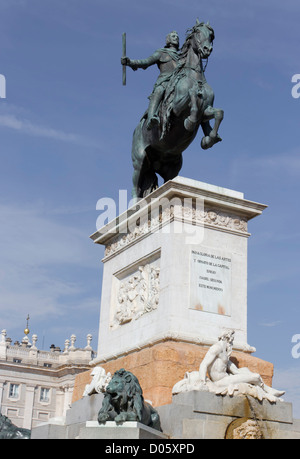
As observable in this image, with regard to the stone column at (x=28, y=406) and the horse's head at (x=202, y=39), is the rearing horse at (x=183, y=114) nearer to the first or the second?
the horse's head at (x=202, y=39)

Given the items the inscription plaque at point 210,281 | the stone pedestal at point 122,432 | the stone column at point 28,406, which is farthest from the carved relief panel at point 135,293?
the stone column at point 28,406

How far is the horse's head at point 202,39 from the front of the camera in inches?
524

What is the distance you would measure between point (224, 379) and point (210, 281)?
2049 millimetres

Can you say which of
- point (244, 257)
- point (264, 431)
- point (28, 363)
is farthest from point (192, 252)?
point (28, 363)

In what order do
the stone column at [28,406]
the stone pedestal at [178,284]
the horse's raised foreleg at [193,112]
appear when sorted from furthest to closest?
the stone column at [28,406] → the horse's raised foreleg at [193,112] → the stone pedestal at [178,284]

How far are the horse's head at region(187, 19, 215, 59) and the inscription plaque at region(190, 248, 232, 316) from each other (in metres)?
3.53

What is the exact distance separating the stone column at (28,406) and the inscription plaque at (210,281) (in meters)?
74.3

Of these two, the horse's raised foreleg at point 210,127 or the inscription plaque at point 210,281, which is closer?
the inscription plaque at point 210,281

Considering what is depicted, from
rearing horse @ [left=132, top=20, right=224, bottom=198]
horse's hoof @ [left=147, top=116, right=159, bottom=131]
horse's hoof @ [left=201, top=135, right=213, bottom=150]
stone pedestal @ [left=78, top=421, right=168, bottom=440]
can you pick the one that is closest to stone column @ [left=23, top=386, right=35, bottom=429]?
rearing horse @ [left=132, top=20, right=224, bottom=198]

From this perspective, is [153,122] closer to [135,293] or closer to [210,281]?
[135,293]

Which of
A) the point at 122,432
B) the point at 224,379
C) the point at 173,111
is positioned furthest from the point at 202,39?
the point at 122,432
